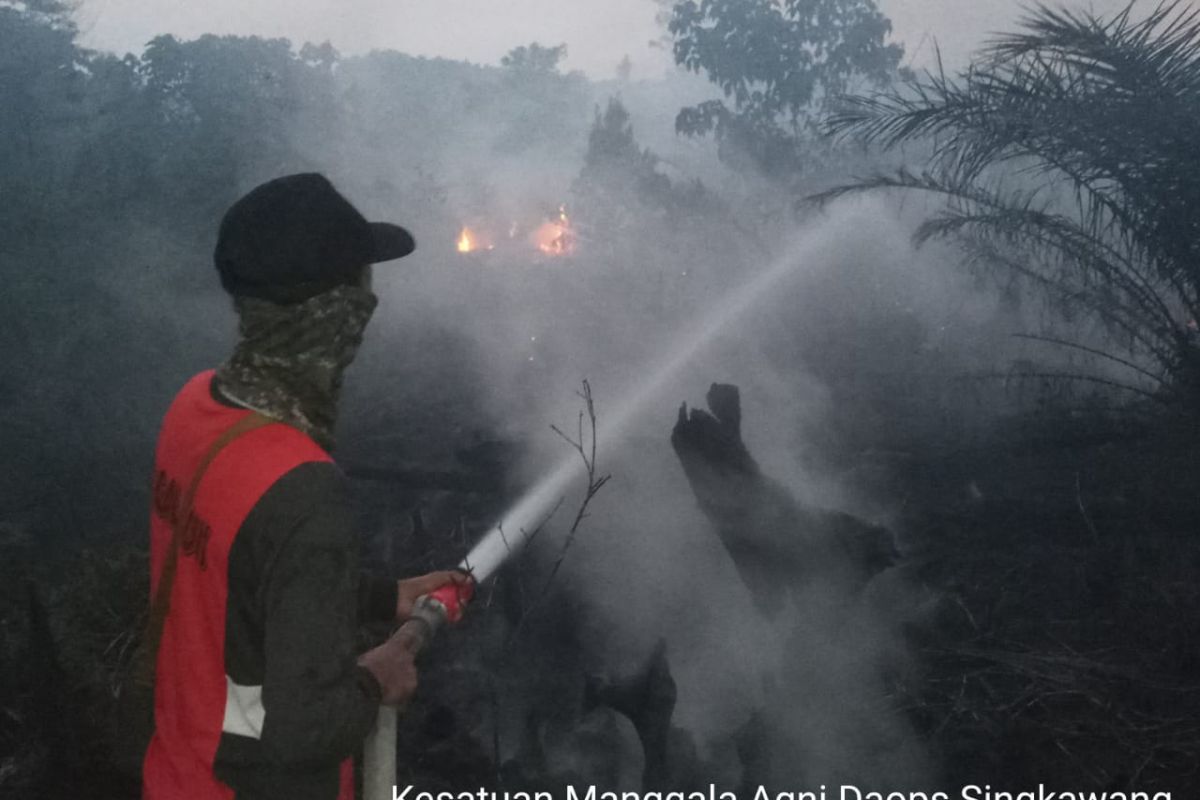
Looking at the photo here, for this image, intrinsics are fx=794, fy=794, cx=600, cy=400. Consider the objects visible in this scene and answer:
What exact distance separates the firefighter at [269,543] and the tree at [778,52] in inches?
689

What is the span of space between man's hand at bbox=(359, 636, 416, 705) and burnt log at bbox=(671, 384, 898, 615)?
348 centimetres

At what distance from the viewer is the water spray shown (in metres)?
1.82

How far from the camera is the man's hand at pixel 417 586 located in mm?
2117

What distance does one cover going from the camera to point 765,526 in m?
5.08

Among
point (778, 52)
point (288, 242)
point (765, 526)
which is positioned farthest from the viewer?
Answer: point (778, 52)

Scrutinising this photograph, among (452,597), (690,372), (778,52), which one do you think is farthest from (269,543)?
(778,52)

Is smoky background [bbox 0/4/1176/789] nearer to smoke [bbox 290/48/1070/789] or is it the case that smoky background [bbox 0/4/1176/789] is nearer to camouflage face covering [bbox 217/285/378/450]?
smoke [bbox 290/48/1070/789]

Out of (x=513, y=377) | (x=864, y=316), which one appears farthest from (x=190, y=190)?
(x=864, y=316)

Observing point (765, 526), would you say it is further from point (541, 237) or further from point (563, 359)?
point (541, 237)

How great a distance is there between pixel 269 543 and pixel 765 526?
4.06 metres

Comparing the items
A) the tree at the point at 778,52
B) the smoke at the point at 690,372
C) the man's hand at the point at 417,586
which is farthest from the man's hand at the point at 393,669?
the tree at the point at 778,52

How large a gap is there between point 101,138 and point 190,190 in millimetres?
2503

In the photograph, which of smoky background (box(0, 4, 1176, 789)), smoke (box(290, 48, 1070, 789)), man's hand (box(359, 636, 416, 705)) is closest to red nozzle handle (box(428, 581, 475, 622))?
man's hand (box(359, 636, 416, 705))

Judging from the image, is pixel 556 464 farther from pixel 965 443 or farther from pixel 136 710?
pixel 136 710
